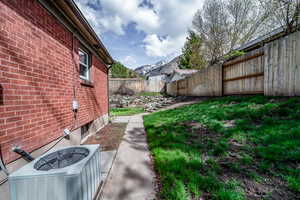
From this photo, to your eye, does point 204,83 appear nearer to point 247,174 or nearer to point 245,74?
point 245,74

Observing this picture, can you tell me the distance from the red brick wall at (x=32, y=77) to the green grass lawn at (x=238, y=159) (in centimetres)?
203

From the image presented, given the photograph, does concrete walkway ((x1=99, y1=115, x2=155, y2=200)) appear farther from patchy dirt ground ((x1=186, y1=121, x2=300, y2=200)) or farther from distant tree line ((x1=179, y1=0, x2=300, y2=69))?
distant tree line ((x1=179, y1=0, x2=300, y2=69))

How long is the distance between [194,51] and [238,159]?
18661 millimetres

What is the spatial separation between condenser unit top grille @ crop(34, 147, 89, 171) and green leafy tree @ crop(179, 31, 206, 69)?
58.3 feet

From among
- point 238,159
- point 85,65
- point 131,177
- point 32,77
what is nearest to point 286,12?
point 238,159

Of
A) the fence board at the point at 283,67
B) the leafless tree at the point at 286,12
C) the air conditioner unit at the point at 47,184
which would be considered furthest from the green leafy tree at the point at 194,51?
the air conditioner unit at the point at 47,184

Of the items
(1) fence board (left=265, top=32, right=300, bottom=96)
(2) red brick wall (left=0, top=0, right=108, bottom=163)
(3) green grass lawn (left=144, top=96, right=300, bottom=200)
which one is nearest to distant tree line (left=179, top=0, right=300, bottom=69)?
(1) fence board (left=265, top=32, right=300, bottom=96)

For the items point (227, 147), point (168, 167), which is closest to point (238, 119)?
point (227, 147)

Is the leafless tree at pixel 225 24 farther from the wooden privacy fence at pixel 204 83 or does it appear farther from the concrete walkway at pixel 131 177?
the concrete walkway at pixel 131 177

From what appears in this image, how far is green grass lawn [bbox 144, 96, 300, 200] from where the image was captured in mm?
1517

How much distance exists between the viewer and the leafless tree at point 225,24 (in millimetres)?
11886

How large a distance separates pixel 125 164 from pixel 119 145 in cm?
100

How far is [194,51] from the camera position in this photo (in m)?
18.2

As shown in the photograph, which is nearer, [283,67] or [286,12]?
[283,67]
